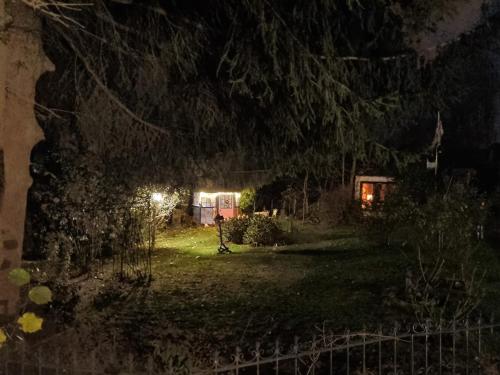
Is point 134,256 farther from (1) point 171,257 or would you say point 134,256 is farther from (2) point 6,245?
(2) point 6,245

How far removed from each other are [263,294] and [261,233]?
777cm

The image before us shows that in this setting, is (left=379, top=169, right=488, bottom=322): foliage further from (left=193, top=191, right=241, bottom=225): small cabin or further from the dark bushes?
(left=193, top=191, right=241, bottom=225): small cabin

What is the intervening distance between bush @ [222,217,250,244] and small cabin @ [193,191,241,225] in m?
5.47

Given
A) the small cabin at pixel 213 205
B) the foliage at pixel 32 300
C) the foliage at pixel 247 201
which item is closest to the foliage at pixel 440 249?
the foliage at pixel 32 300

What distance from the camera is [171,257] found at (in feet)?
48.1

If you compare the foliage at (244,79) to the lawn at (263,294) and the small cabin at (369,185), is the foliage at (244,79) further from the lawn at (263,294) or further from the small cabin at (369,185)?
the small cabin at (369,185)

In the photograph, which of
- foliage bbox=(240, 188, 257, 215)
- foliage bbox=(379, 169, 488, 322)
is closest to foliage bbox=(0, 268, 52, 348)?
foliage bbox=(379, 169, 488, 322)

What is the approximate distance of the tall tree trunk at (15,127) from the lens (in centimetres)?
503

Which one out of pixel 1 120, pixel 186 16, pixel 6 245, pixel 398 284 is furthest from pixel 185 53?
pixel 398 284

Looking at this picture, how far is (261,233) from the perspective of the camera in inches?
679

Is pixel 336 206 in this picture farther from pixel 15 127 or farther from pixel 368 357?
pixel 15 127

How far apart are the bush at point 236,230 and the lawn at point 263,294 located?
2.29 metres

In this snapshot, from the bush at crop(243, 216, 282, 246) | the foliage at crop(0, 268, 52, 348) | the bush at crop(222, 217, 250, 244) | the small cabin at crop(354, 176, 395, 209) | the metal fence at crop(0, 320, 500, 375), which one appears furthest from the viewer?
the small cabin at crop(354, 176, 395, 209)

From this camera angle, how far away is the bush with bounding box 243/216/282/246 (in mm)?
17234
